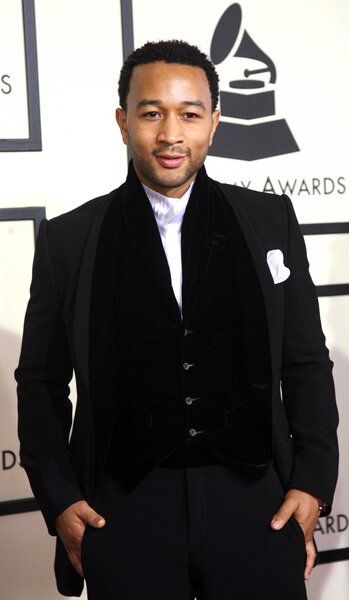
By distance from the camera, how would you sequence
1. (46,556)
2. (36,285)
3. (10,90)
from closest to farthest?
1. (36,285)
2. (10,90)
3. (46,556)

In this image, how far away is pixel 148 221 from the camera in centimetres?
134

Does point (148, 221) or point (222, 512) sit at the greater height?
point (148, 221)

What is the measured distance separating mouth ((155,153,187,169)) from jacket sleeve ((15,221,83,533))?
0.74 ft

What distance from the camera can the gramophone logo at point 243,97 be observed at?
224 centimetres

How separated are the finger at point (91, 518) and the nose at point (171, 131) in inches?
21.8

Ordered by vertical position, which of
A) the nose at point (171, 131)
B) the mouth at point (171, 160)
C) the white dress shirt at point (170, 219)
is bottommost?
the white dress shirt at point (170, 219)

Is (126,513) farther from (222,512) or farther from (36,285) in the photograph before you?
(36,285)

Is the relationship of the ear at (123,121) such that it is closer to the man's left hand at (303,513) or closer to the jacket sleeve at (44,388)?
the jacket sleeve at (44,388)

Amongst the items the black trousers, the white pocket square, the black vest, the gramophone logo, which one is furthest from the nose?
the gramophone logo

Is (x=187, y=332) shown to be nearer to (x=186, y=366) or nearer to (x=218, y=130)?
(x=186, y=366)

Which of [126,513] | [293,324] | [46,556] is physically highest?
[293,324]

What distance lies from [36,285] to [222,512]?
0.46m

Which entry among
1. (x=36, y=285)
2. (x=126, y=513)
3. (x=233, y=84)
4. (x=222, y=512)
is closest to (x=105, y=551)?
(x=126, y=513)

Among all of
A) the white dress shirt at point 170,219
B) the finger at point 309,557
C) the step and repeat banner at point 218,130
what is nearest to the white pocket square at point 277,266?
the white dress shirt at point 170,219
